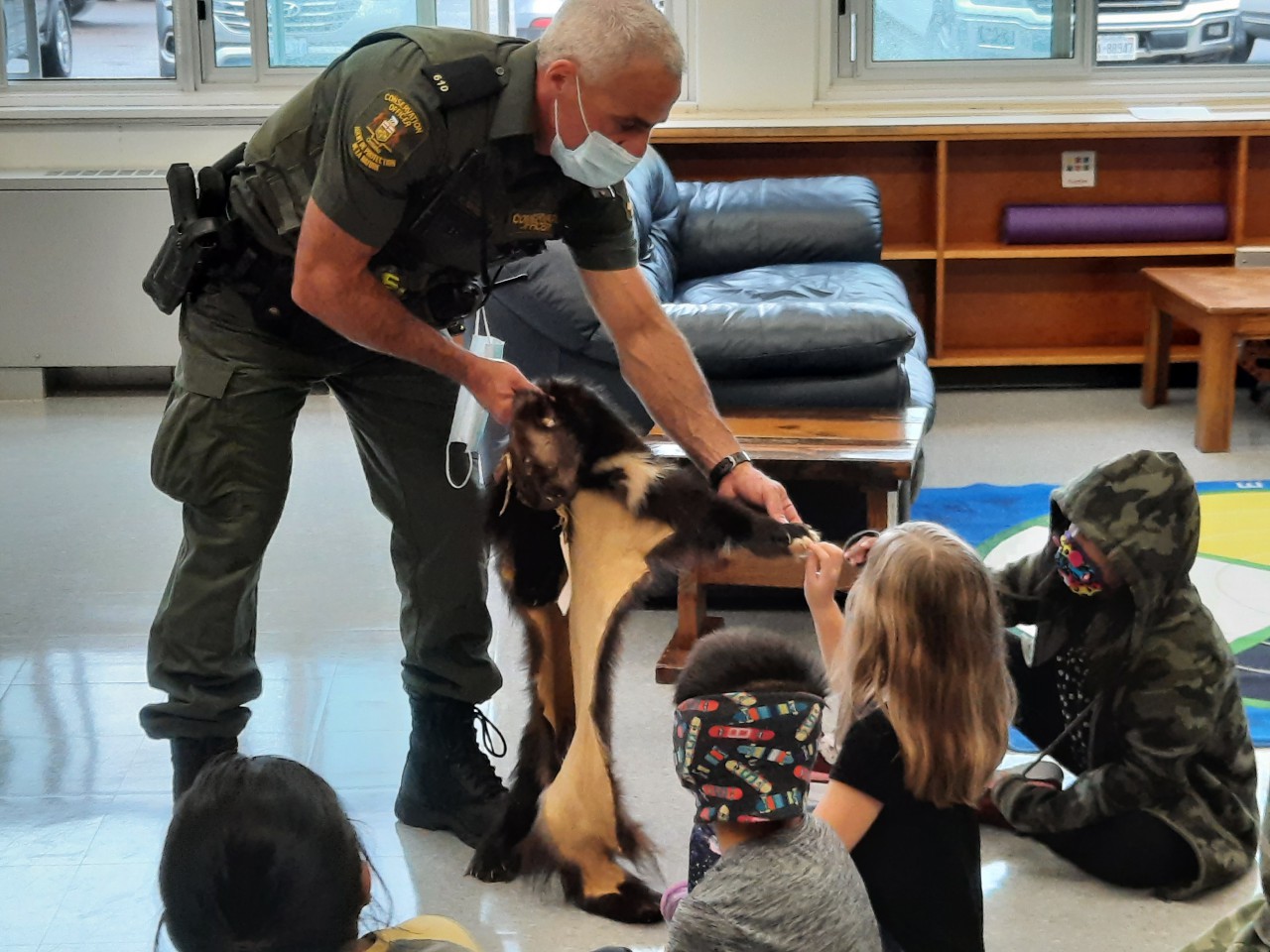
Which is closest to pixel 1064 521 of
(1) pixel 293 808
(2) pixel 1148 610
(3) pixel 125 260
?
(2) pixel 1148 610

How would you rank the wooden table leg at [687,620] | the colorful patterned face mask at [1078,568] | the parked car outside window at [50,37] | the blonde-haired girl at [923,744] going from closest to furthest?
the blonde-haired girl at [923,744] < the colorful patterned face mask at [1078,568] < the wooden table leg at [687,620] < the parked car outside window at [50,37]

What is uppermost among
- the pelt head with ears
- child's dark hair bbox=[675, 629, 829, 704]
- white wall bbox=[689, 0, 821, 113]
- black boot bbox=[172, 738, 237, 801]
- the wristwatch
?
white wall bbox=[689, 0, 821, 113]

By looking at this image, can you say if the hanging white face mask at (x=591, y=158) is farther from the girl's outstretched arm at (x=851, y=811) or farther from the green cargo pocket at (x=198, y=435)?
the girl's outstretched arm at (x=851, y=811)

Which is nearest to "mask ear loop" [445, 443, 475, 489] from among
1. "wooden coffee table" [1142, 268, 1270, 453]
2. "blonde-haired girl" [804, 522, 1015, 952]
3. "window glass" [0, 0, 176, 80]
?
"blonde-haired girl" [804, 522, 1015, 952]

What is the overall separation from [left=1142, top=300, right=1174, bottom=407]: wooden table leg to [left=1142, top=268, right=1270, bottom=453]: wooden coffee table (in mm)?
188

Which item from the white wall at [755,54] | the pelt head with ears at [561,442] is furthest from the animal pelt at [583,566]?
the white wall at [755,54]

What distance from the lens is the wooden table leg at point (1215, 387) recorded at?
193 inches

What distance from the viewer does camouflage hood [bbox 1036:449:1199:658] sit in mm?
2303

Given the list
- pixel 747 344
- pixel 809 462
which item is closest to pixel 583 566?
pixel 809 462

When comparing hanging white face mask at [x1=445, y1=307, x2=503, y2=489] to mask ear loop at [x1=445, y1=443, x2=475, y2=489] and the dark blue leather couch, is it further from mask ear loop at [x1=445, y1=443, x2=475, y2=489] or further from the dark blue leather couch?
the dark blue leather couch

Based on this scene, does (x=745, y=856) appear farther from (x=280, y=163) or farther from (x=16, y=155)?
(x=16, y=155)

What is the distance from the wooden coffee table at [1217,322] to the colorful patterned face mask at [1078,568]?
281 centimetres

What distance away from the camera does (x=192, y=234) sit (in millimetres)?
2264

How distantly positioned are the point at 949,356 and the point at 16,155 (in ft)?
12.2
